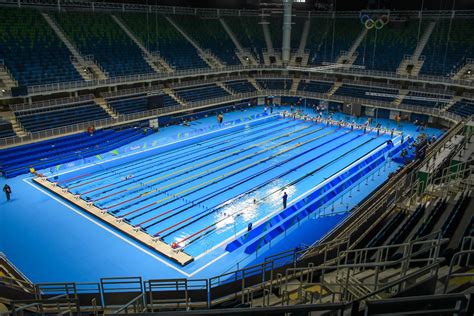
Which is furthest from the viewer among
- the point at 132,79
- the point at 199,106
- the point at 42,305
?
the point at 199,106

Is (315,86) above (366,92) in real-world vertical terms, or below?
above

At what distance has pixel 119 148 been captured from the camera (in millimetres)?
23188

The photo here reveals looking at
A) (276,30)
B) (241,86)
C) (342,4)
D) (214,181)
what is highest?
(342,4)

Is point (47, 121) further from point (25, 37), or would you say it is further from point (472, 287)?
point (472, 287)

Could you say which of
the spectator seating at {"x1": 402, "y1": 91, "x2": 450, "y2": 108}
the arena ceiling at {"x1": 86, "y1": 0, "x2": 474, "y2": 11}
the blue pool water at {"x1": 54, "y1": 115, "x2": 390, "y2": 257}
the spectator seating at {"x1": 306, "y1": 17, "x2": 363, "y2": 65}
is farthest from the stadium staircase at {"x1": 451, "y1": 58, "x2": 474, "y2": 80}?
the spectator seating at {"x1": 306, "y1": 17, "x2": 363, "y2": 65}

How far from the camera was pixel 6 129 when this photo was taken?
68.4ft

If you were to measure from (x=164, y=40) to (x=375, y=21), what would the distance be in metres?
18.3

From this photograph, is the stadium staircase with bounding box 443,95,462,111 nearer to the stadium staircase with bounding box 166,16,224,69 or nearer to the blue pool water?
the blue pool water

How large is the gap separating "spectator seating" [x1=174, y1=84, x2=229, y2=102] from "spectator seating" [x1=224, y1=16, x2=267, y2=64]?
22.6 feet

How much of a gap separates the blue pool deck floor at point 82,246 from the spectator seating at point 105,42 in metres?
14.5

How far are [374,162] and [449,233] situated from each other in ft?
47.9

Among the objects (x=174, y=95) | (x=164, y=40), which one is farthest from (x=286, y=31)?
(x=174, y=95)

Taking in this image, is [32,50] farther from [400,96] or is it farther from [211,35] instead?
[400,96]

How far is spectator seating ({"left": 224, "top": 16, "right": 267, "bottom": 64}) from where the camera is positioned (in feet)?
128
